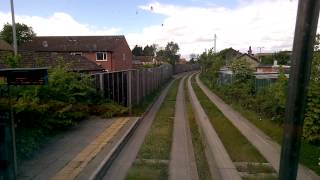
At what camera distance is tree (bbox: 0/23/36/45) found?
8919 cm

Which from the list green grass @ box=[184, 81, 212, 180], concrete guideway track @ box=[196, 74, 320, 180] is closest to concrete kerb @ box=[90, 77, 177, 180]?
green grass @ box=[184, 81, 212, 180]

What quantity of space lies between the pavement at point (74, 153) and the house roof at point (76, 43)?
43915mm

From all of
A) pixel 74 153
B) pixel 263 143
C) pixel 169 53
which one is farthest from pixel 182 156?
pixel 169 53

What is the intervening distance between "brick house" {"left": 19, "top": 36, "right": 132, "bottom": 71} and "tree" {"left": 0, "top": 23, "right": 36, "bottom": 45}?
28.0 metres

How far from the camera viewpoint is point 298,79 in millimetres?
2512

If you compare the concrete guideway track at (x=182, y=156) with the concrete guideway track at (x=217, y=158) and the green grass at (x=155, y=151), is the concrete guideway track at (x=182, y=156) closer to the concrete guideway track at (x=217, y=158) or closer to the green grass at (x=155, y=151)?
the green grass at (x=155, y=151)

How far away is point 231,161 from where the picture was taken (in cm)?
885

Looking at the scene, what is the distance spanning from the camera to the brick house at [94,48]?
55.5 meters

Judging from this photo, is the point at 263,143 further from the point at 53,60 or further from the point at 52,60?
the point at 52,60

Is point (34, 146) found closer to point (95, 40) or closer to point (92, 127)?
point (92, 127)

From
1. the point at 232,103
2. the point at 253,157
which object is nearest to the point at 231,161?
the point at 253,157

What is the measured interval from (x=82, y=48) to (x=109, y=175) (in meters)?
51.3

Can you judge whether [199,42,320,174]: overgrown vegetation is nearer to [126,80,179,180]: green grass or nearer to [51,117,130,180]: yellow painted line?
[126,80,179,180]: green grass

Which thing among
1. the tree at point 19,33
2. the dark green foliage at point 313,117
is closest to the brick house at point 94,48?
the tree at point 19,33
